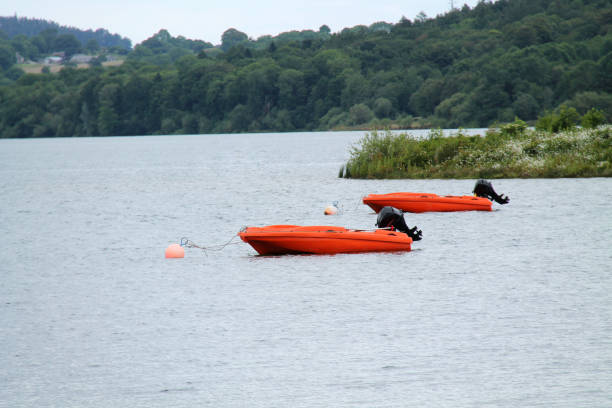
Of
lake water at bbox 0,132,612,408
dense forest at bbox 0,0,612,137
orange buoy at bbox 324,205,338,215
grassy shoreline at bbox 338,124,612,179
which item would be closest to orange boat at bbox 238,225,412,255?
lake water at bbox 0,132,612,408

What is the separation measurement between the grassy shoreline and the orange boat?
83.9 ft

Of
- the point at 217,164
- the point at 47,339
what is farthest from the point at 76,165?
the point at 47,339

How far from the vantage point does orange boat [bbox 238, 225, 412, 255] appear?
24109 mm

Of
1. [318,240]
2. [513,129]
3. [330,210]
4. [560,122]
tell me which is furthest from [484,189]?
[560,122]

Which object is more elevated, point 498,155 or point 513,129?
point 513,129

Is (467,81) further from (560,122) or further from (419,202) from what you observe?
(419,202)

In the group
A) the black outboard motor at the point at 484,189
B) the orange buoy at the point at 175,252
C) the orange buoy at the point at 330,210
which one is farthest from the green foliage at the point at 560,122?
the orange buoy at the point at 175,252

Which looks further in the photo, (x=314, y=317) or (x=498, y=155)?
(x=498, y=155)

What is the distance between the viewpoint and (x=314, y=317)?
688 inches

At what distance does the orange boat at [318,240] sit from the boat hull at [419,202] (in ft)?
27.6

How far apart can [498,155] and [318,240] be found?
27.7 metres

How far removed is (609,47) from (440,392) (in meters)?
146

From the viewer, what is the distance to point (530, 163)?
4922 centimetres

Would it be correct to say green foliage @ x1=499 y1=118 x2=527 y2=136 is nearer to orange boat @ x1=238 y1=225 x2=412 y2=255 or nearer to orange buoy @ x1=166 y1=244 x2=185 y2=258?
orange boat @ x1=238 y1=225 x2=412 y2=255
